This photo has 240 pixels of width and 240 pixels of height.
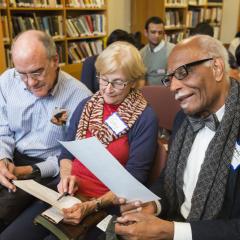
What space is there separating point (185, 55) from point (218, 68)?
0.42 ft

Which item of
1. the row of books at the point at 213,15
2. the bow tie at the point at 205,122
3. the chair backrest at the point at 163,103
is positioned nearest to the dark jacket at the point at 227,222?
the bow tie at the point at 205,122

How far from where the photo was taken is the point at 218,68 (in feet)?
3.67

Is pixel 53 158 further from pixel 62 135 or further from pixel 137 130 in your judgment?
pixel 137 130

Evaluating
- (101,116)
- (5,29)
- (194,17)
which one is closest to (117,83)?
(101,116)

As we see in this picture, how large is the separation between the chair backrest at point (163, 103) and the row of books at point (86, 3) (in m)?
2.25

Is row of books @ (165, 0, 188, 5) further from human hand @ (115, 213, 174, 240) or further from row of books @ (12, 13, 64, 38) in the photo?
human hand @ (115, 213, 174, 240)

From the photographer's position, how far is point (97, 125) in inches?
60.2

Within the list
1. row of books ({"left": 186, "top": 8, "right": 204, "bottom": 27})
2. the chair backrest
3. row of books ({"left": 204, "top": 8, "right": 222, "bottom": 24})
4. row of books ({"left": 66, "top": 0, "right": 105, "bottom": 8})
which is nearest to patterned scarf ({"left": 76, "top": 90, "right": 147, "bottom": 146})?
the chair backrest

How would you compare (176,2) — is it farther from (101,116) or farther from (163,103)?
(101,116)

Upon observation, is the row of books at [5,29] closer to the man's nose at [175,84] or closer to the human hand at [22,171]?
the human hand at [22,171]

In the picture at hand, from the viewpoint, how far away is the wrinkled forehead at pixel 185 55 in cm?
111

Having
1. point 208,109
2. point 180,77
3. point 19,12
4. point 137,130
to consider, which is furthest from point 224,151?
point 19,12

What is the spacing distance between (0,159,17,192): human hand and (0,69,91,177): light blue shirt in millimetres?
93

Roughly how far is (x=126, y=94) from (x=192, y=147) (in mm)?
449
